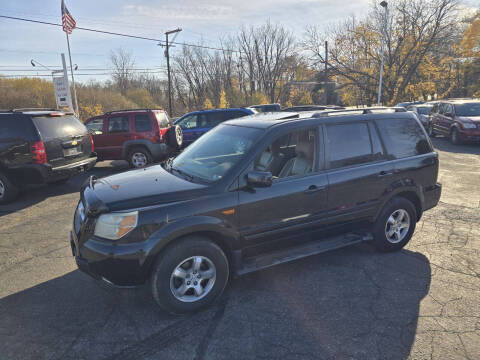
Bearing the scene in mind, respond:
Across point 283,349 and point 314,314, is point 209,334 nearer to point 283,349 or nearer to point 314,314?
point 283,349

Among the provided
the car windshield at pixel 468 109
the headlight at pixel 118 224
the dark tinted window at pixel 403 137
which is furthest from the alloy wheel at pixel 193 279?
the car windshield at pixel 468 109

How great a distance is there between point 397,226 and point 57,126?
6.74 m

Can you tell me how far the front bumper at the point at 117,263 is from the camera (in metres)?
2.63

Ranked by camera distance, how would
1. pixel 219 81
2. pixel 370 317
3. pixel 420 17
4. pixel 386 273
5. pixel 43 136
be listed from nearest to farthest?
pixel 370 317 < pixel 386 273 < pixel 43 136 < pixel 420 17 < pixel 219 81

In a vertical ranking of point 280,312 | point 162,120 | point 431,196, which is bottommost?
point 280,312

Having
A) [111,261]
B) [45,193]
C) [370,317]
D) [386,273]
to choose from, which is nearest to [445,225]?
[386,273]

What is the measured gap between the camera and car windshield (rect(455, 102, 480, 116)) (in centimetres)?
1313

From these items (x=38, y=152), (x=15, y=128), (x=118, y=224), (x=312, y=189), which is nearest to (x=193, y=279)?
(x=118, y=224)

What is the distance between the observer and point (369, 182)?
3.73 m

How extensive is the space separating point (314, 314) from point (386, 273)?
48.6 inches

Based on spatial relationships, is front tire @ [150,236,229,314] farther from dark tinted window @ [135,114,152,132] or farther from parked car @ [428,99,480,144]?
parked car @ [428,99,480,144]

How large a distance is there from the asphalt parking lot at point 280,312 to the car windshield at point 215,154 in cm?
128

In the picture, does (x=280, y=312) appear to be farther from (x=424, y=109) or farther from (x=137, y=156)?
(x=424, y=109)

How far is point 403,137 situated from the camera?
4.08m
